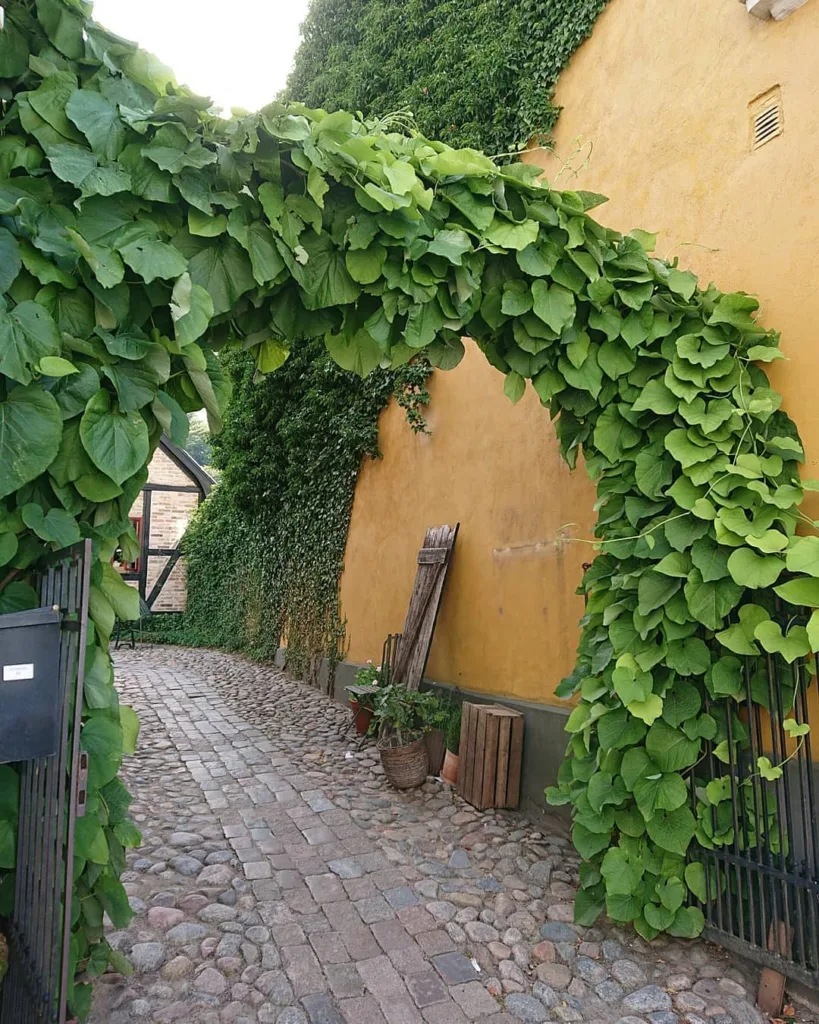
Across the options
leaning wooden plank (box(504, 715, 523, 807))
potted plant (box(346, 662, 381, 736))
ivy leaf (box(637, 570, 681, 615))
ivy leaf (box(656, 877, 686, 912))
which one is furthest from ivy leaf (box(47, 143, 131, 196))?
potted plant (box(346, 662, 381, 736))

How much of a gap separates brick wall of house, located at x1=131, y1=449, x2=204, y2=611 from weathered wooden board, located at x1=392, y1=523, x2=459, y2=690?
427 inches

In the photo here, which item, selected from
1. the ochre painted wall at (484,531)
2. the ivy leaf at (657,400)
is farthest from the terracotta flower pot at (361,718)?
the ivy leaf at (657,400)

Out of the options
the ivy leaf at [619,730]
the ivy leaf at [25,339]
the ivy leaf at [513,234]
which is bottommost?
the ivy leaf at [619,730]

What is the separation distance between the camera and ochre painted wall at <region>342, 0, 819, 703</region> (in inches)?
117

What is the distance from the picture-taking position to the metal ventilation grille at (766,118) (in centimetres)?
308

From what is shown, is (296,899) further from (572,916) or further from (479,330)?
(479,330)

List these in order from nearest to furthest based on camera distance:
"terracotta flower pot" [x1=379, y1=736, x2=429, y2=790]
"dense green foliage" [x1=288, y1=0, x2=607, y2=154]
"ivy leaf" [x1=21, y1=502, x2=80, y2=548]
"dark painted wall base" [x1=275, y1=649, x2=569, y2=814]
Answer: "ivy leaf" [x1=21, y1=502, x2=80, y2=548], "dark painted wall base" [x1=275, y1=649, x2=569, y2=814], "terracotta flower pot" [x1=379, y1=736, x2=429, y2=790], "dense green foliage" [x1=288, y1=0, x2=607, y2=154]

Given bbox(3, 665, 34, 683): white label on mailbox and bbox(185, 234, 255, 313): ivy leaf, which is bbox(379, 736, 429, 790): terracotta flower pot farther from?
bbox(185, 234, 255, 313): ivy leaf

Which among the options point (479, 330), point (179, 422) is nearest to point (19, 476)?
point (179, 422)

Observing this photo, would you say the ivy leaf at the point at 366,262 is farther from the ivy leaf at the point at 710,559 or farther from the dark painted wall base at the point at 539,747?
the dark painted wall base at the point at 539,747

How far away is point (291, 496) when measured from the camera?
367 inches

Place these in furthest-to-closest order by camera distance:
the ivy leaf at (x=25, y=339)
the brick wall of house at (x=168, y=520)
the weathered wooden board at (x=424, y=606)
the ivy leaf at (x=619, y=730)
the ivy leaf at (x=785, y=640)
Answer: the brick wall of house at (x=168, y=520) → the weathered wooden board at (x=424, y=606) → the ivy leaf at (x=619, y=730) → the ivy leaf at (x=785, y=640) → the ivy leaf at (x=25, y=339)

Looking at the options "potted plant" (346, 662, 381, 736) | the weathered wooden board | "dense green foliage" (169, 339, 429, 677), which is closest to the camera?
the weathered wooden board

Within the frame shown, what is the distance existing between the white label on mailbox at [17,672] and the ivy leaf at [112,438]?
52cm
